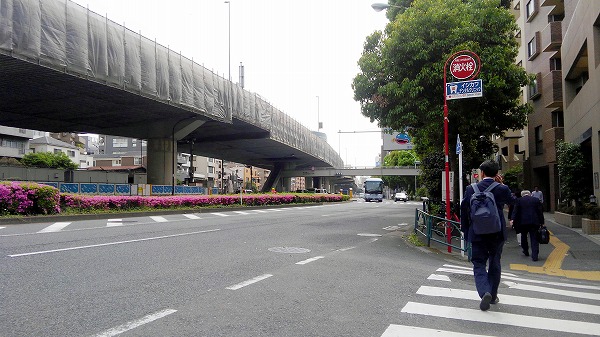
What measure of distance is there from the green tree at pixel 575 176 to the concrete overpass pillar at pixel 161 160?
30.6 metres

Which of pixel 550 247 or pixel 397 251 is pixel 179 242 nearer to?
pixel 397 251

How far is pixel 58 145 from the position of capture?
7538 centimetres

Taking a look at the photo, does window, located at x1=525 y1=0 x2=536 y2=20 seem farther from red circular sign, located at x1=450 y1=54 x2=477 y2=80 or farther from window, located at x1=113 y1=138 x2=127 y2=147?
window, located at x1=113 y1=138 x2=127 y2=147

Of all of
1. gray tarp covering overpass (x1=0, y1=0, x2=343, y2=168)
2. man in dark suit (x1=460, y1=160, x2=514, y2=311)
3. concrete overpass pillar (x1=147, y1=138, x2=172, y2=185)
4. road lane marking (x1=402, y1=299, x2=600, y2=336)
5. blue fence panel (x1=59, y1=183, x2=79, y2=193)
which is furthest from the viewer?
concrete overpass pillar (x1=147, y1=138, x2=172, y2=185)

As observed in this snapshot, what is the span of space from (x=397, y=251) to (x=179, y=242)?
531 cm

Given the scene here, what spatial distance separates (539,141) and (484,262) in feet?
86.8

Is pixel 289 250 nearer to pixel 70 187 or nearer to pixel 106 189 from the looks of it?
pixel 106 189

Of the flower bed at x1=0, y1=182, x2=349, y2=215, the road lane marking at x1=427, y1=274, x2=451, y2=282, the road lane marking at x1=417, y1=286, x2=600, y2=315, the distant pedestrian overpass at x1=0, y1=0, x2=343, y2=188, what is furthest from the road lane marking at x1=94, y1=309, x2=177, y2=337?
the distant pedestrian overpass at x1=0, y1=0, x2=343, y2=188

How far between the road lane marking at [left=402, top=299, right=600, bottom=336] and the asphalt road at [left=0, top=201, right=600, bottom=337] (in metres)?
0.01

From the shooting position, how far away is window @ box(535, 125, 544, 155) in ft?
→ 90.3

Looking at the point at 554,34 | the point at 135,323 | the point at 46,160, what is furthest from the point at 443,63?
the point at 46,160

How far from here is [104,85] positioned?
24.8 meters

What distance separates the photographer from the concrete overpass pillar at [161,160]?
38438 millimetres

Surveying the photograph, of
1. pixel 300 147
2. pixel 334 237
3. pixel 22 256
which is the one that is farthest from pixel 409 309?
pixel 300 147
